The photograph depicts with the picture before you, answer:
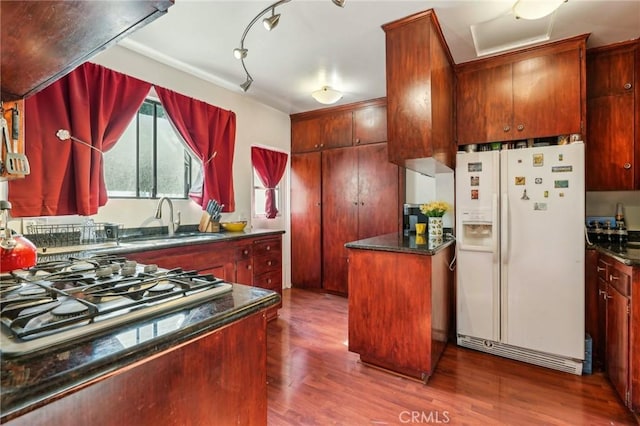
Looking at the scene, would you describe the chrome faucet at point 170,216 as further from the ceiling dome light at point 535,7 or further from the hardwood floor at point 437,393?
the ceiling dome light at point 535,7

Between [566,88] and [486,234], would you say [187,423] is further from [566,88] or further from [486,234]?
[566,88]

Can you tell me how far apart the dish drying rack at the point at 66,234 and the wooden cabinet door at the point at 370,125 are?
298cm

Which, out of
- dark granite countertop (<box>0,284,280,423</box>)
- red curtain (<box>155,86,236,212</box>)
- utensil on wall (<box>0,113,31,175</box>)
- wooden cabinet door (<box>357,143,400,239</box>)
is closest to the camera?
dark granite countertop (<box>0,284,280,423</box>)

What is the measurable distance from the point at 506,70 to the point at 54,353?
3.31 m

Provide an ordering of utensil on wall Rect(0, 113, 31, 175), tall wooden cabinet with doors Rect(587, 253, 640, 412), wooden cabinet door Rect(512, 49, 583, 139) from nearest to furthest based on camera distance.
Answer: utensil on wall Rect(0, 113, 31, 175)
tall wooden cabinet with doors Rect(587, 253, 640, 412)
wooden cabinet door Rect(512, 49, 583, 139)

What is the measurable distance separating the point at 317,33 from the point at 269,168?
81.6 inches

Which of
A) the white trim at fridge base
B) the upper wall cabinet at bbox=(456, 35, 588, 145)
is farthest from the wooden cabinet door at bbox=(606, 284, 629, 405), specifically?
the upper wall cabinet at bbox=(456, 35, 588, 145)

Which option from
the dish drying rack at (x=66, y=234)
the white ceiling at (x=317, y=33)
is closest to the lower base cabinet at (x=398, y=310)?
the white ceiling at (x=317, y=33)

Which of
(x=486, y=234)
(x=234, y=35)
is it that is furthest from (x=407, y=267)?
(x=234, y=35)

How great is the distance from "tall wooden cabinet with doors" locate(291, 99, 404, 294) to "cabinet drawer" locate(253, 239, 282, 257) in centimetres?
111

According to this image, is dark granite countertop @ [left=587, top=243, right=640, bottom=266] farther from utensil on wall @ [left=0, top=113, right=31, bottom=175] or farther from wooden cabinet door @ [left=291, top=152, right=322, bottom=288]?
wooden cabinet door @ [left=291, top=152, right=322, bottom=288]

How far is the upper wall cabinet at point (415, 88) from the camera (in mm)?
2129

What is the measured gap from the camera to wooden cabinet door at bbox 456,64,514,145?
8.66ft

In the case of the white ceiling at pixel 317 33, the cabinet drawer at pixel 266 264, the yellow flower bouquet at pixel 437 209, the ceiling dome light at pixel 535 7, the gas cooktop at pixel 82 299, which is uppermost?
the white ceiling at pixel 317 33
